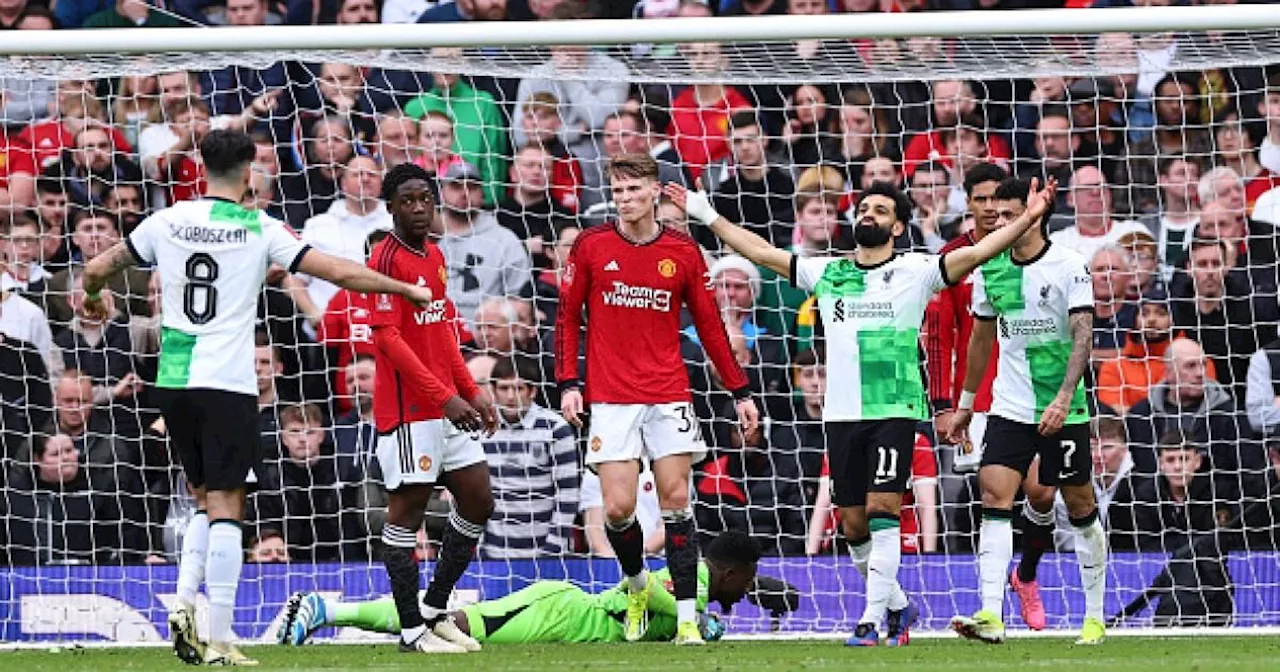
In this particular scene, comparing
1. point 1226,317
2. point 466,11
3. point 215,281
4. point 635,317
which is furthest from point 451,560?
point 466,11

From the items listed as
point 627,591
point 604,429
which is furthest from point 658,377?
point 627,591

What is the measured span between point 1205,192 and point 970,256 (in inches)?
139

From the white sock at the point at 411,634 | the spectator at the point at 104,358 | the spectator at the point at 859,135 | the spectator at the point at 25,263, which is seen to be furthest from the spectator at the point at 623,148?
the white sock at the point at 411,634

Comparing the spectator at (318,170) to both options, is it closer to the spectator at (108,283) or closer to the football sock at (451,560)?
the spectator at (108,283)

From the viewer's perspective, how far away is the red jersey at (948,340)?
437 inches

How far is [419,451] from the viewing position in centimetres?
999

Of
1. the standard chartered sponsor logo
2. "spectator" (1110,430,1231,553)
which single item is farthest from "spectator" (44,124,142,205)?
"spectator" (1110,430,1231,553)

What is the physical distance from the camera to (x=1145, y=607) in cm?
1142

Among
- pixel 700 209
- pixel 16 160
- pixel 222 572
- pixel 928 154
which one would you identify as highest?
pixel 16 160

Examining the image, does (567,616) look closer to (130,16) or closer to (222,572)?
(222,572)

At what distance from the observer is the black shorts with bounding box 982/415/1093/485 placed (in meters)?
10.2

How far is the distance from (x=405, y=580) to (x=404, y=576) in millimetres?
21

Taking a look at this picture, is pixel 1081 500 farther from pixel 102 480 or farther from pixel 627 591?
pixel 102 480

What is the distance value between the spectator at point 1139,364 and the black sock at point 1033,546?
1.86 m
